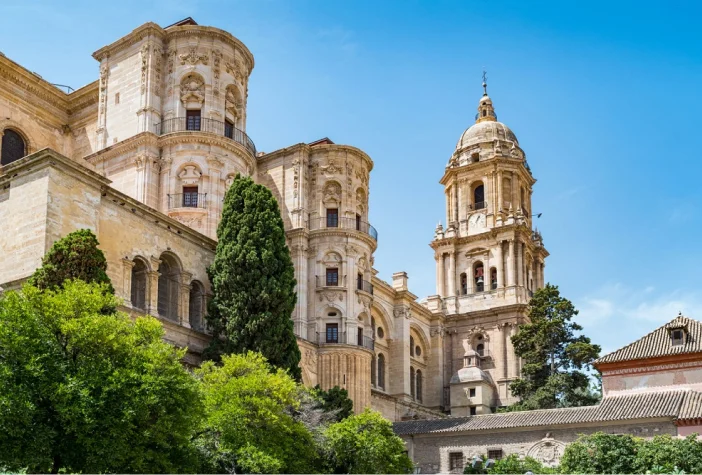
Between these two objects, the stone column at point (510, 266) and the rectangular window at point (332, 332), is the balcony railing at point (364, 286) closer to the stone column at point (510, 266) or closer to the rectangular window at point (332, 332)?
the rectangular window at point (332, 332)

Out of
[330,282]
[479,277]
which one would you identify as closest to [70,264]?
[330,282]

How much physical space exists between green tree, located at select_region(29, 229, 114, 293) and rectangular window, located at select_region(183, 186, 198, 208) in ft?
43.4

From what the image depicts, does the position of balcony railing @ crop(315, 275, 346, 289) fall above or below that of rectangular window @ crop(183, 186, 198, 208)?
below

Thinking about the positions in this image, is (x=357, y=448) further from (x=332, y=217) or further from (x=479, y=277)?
(x=479, y=277)

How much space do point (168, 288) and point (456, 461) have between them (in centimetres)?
1597

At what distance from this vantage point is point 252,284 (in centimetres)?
3212

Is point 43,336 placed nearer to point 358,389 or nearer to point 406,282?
point 358,389

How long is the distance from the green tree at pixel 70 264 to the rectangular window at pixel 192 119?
1478 cm

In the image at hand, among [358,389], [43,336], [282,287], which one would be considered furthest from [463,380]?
[43,336]

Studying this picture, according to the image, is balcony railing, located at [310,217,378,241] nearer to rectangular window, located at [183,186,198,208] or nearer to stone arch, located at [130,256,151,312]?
rectangular window, located at [183,186,198,208]

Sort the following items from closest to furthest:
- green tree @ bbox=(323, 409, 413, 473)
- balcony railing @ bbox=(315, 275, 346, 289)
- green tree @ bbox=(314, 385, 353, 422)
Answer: green tree @ bbox=(323, 409, 413, 473) < green tree @ bbox=(314, 385, 353, 422) < balcony railing @ bbox=(315, 275, 346, 289)

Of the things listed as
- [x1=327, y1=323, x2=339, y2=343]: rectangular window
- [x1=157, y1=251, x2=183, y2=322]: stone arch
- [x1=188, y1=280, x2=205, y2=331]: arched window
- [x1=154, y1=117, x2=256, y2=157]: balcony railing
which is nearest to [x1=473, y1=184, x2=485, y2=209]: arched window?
[x1=327, y1=323, x2=339, y2=343]: rectangular window

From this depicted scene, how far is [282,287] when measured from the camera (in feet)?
107

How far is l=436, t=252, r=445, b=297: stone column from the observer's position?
62875 millimetres
